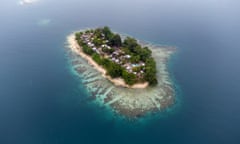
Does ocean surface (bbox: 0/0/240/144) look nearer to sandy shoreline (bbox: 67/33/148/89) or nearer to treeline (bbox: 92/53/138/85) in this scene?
sandy shoreline (bbox: 67/33/148/89)

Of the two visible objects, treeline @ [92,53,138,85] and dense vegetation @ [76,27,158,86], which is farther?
dense vegetation @ [76,27,158,86]

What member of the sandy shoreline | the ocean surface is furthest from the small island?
the ocean surface

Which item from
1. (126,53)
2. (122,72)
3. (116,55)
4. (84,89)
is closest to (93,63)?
(116,55)

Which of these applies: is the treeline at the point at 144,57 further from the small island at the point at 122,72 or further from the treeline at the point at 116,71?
the treeline at the point at 116,71

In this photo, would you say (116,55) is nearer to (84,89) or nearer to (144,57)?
(144,57)

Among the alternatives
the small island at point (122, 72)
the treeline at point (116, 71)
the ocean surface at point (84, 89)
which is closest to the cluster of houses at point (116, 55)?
the small island at point (122, 72)

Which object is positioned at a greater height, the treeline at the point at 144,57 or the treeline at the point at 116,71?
the treeline at the point at 144,57
